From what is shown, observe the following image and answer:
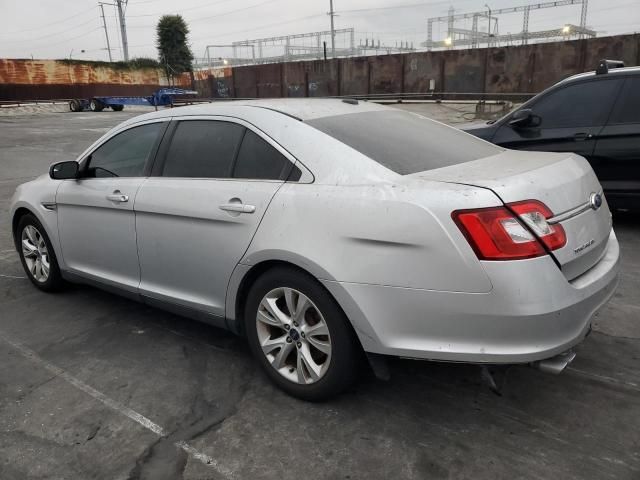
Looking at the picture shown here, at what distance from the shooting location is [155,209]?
3307 millimetres

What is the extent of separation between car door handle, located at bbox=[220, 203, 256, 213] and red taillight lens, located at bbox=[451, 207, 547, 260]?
1.08 meters

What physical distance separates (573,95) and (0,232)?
22.4 ft

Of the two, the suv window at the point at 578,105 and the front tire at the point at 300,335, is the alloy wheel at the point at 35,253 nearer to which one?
the front tire at the point at 300,335

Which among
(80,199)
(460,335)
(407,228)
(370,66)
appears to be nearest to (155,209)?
(80,199)

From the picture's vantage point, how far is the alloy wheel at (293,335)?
2.67 metres

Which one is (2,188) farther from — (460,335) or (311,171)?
(460,335)

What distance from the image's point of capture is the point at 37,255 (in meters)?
4.54

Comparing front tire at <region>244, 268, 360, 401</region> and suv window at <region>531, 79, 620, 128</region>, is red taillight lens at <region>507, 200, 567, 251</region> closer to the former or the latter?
front tire at <region>244, 268, 360, 401</region>

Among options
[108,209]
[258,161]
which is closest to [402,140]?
[258,161]

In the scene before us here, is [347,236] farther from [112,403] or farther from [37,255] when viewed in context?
[37,255]

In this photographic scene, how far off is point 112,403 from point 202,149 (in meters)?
1.52

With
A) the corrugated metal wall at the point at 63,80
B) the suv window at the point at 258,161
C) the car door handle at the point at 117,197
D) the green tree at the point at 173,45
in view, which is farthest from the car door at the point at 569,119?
→ the green tree at the point at 173,45

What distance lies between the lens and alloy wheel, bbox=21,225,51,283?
444 cm

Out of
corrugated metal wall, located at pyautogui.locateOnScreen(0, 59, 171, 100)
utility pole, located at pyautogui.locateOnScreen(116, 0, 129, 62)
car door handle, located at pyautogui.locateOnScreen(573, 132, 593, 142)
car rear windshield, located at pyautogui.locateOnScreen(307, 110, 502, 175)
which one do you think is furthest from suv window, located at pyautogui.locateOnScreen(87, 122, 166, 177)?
utility pole, located at pyautogui.locateOnScreen(116, 0, 129, 62)
